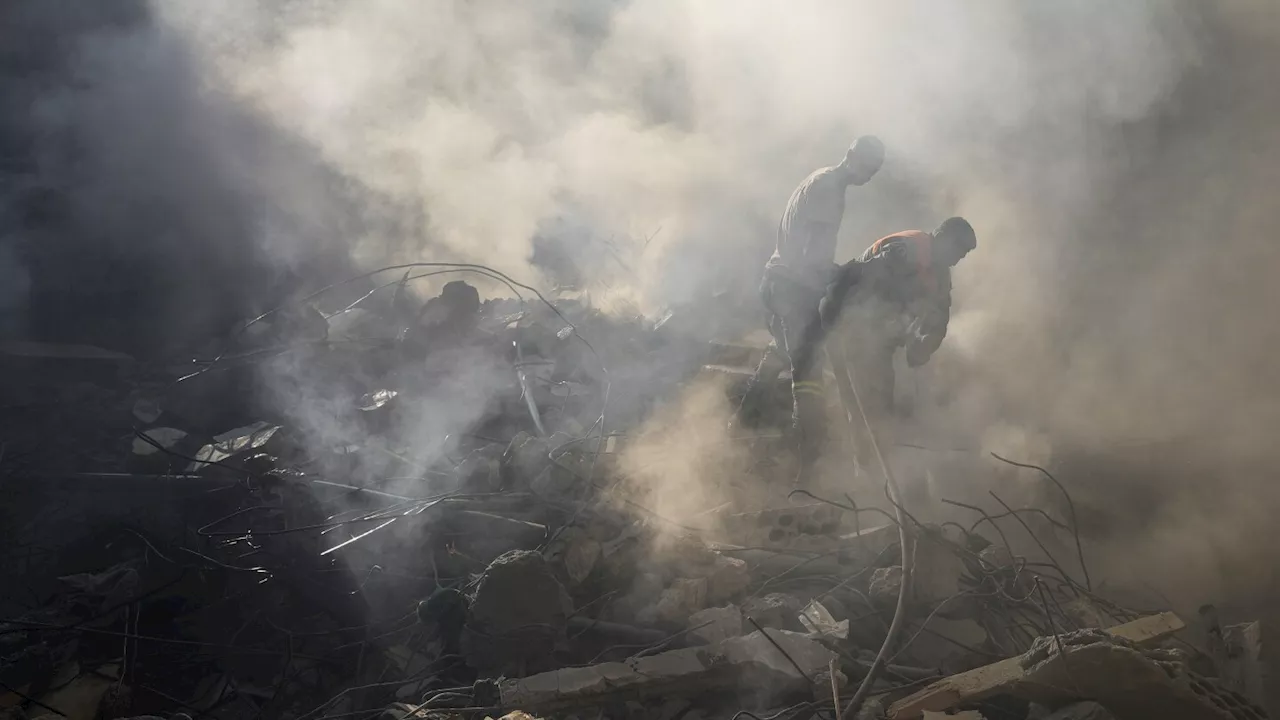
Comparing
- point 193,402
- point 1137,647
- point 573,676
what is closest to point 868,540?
point 1137,647

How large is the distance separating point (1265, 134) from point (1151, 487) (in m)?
3.28

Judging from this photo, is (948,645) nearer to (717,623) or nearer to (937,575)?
(937,575)

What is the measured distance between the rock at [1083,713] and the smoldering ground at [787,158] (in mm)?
2040

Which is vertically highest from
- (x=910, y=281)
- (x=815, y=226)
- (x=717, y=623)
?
(x=815, y=226)

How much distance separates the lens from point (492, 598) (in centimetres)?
341

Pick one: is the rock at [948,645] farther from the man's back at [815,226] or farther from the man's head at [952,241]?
the man's back at [815,226]

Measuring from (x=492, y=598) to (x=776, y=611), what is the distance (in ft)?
4.34

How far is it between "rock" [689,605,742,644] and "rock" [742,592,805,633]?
56 mm

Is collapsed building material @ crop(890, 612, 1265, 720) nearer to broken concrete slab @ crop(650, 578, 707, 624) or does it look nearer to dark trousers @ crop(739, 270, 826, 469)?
broken concrete slab @ crop(650, 578, 707, 624)

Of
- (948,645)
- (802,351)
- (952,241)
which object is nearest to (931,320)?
(952,241)

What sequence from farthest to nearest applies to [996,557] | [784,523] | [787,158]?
[787,158], [784,523], [996,557]

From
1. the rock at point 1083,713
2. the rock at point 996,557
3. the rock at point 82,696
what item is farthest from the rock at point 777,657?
the rock at point 82,696

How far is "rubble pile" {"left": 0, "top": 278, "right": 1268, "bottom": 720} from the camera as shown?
309 centimetres

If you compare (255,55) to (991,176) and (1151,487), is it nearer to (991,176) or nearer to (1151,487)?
(991,176)
